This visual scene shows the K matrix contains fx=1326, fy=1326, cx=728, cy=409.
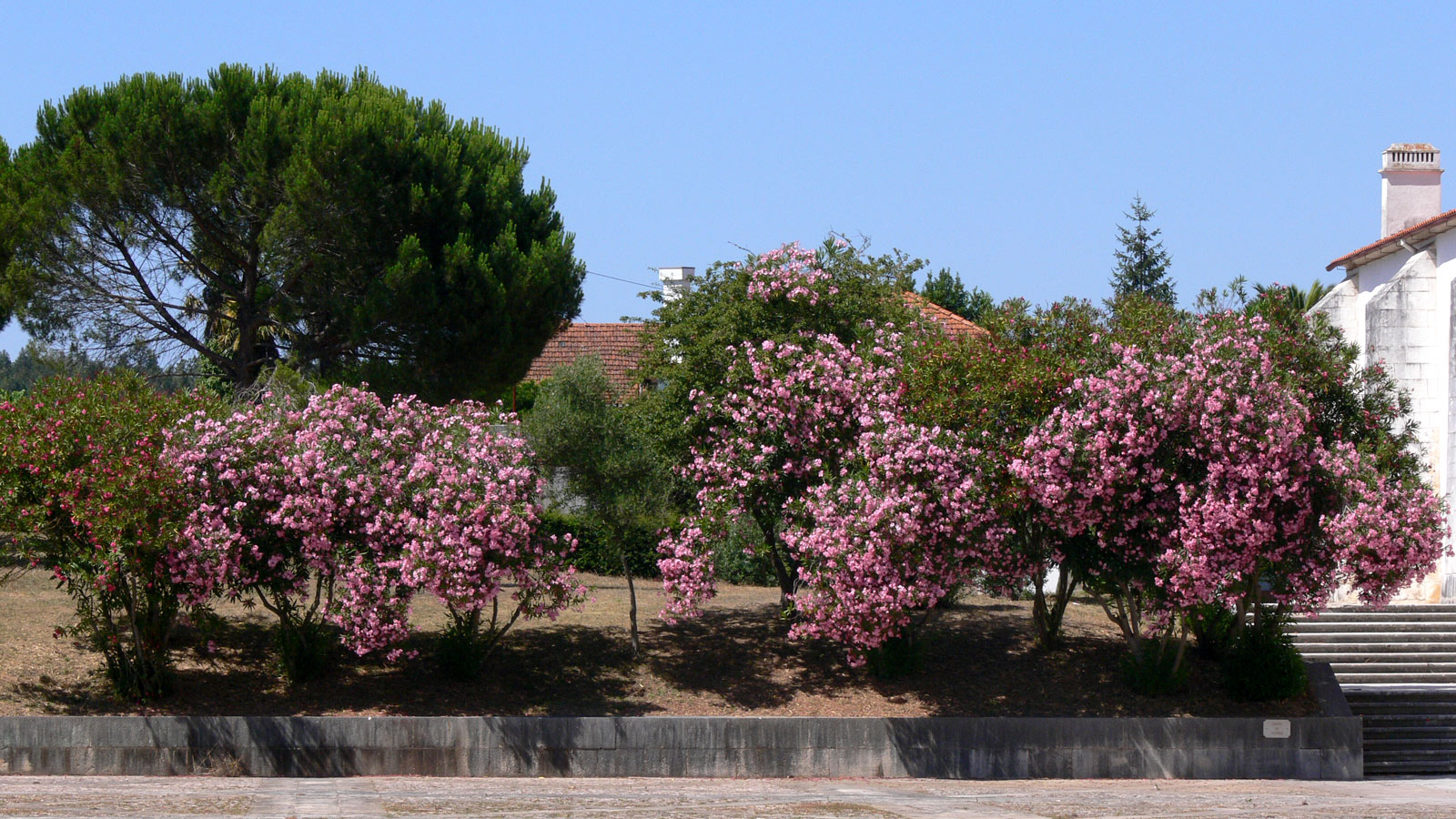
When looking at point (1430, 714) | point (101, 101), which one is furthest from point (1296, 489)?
point (101, 101)

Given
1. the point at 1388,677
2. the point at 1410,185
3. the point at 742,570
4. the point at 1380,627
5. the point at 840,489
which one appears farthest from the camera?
the point at 1410,185

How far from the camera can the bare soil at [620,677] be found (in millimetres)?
15328

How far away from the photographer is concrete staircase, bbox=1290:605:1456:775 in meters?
17.2

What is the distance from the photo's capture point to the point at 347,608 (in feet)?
47.4

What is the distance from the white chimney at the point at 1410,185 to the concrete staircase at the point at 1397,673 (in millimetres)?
11296

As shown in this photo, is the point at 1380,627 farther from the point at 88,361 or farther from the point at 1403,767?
the point at 88,361

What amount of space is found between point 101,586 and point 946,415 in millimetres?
9233

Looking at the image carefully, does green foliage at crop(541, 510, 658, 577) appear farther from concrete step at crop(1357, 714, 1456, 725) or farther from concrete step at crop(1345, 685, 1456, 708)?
concrete step at crop(1357, 714, 1456, 725)

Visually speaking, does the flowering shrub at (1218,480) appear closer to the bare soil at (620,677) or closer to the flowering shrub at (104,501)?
the bare soil at (620,677)

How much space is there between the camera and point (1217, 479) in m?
14.5

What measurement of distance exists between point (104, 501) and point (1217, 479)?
461 inches

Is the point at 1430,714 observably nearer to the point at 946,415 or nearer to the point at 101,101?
the point at 946,415

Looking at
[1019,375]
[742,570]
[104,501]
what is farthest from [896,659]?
[104,501]

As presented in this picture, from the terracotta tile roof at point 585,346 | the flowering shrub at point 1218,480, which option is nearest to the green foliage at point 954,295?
the terracotta tile roof at point 585,346
